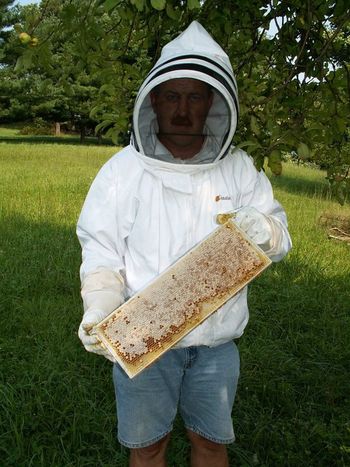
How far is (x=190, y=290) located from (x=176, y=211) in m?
0.28

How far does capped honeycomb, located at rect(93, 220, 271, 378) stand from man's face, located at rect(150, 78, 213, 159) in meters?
0.36

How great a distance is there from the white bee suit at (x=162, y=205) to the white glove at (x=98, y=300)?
2 cm

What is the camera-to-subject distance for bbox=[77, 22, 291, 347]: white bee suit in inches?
69.1

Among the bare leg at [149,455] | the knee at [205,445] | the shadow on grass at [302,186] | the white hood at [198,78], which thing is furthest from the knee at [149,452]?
the shadow on grass at [302,186]

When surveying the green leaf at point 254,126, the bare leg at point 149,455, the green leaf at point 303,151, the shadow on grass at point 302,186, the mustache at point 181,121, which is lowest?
the shadow on grass at point 302,186

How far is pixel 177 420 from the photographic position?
274 centimetres

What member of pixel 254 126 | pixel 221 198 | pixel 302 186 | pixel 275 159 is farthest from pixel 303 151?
pixel 302 186

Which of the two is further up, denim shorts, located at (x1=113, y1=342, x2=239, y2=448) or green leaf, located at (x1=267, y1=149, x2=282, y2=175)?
green leaf, located at (x1=267, y1=149, x2=282, y2=175)

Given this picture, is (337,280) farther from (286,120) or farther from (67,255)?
(286,120)

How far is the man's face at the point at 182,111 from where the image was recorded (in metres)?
1.78

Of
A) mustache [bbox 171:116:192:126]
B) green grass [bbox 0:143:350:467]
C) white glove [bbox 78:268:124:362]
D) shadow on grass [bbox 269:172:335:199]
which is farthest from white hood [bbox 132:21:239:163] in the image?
shadow on grass [bbox 269:172:335:199]

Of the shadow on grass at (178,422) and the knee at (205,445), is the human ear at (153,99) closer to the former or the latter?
the knee at (205,445)

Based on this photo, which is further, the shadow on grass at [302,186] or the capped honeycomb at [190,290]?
the shadow on grass at [302,186]

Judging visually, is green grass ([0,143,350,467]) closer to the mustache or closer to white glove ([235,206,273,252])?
white glove ([235,206,273,252])
